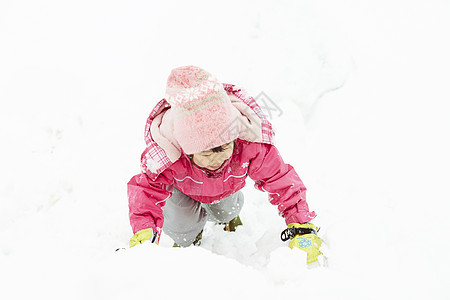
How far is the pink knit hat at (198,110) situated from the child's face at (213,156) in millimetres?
46

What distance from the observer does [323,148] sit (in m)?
1.98

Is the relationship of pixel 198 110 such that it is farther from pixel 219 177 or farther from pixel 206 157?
pixel 219 177

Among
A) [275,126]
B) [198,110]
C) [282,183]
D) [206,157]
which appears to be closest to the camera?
[198,110]

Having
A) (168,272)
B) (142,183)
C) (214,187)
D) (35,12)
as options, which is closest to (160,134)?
(142,183)

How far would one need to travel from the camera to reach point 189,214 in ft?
5.04

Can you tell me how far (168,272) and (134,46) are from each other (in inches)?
98.7

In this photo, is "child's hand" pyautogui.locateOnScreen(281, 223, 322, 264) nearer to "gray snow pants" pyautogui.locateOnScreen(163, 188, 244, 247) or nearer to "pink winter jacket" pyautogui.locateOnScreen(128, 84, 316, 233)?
"pink winter jacket" pyautogui.locateOnScreen(128, 84, 316, 233)

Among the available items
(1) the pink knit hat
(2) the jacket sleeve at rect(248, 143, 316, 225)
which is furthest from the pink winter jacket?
(1) the pink knit hat

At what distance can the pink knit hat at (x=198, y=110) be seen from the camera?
0.98m

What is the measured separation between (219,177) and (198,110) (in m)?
0.39

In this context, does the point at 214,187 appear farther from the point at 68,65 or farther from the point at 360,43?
the point at 360,43

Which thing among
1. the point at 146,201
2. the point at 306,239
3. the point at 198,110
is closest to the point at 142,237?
the point at 146,201

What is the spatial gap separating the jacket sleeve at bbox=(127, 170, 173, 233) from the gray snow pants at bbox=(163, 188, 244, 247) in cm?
24

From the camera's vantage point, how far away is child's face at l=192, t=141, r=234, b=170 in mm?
1062
